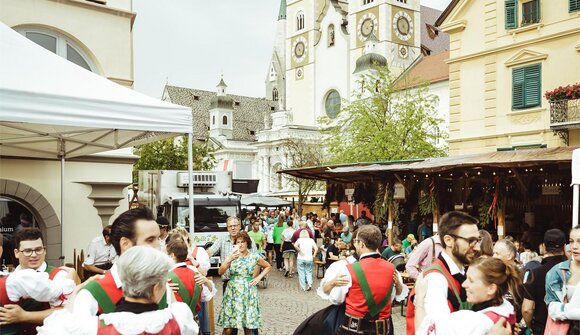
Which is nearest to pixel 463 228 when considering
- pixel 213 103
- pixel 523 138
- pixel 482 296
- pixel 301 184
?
pixel 482 296

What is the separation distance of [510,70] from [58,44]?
16.3 metres

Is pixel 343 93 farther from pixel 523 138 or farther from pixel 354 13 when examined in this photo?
pixel 523 138

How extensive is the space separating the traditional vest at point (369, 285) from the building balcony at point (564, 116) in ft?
52.1

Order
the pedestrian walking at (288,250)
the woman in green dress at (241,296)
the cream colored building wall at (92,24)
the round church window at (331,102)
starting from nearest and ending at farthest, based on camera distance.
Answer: the woman in green dress at (241,296)
the cream colored building wall at (92,24)
the pedestrian walking at (288,250)
the round church window at (331,102)

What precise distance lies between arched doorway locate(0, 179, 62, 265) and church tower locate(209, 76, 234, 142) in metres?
77.4

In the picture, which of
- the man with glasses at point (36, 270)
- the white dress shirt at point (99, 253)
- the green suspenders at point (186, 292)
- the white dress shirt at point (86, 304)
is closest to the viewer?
the white dress shirt at point (86, 304)

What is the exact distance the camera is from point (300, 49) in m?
70.4

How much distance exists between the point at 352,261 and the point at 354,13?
2466 inches

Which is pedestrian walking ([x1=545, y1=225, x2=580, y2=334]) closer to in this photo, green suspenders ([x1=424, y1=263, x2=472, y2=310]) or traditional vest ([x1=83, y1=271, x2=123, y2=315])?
green suspenders ([x1=424, y1=263, x2=472, y2=310])

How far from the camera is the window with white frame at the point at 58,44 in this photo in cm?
1091

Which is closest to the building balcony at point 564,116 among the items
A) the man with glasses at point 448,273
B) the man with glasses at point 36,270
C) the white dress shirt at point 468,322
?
the man with glasses at point 448,273

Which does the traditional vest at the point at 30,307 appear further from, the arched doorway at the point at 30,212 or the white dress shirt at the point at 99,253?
the arched doorway at the point at 30,212

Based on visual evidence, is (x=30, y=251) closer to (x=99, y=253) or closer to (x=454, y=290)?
(x=454, y=290)

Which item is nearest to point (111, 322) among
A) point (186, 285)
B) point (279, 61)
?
point (186, 285)
